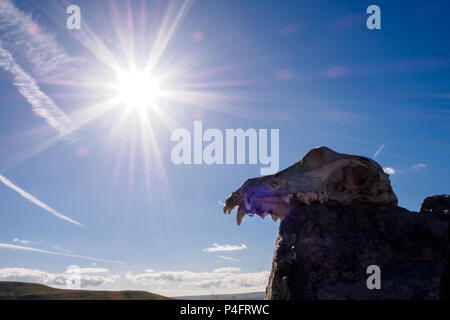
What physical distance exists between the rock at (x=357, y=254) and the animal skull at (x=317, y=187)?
507 millimetres

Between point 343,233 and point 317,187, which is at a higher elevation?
point 317,187

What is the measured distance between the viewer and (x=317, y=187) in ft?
30.6

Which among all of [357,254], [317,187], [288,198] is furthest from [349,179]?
[357,254]

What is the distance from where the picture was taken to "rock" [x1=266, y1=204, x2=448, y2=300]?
278 inches

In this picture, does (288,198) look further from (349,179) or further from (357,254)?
(357,254)

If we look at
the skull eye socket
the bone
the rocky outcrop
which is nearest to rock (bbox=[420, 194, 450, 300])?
the rocky outcrop

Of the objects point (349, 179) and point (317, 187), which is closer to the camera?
point (317, 187)

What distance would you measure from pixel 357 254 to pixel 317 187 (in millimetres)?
2245

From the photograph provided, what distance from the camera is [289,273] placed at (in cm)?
795

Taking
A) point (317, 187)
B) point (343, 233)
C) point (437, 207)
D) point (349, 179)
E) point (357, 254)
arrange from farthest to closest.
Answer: point (437, 207), point (349, 179), point (317, 187), point (343, 233), point (357, 254)

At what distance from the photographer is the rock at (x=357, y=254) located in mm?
7055

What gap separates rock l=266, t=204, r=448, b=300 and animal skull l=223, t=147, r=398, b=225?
1.66ft

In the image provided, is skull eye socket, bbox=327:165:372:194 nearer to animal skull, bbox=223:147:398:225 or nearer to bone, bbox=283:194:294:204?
animal skull, bbox=223:147:398:225
